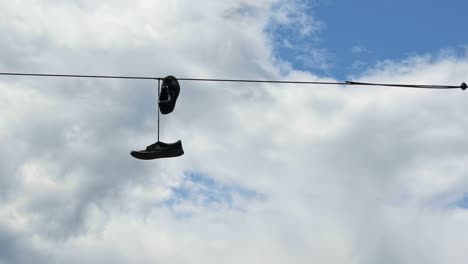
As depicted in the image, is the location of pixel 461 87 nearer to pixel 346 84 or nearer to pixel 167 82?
pixel 346 84

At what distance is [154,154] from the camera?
844 inches

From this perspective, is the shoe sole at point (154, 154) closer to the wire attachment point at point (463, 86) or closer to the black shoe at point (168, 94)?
the black shoe at point (168, 94)

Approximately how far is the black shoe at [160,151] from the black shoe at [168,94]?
1168 millimetres

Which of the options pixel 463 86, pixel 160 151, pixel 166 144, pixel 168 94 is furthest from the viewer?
pixel 168 94

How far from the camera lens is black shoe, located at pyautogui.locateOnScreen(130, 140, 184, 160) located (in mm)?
21328

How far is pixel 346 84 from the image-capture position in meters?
17.8

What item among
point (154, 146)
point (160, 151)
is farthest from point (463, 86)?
point (154, 146)

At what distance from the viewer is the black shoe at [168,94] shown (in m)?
22.2

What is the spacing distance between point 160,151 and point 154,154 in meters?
0.23

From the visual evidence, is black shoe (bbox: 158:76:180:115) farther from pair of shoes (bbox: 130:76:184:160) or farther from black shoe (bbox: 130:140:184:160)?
black shoe (bbox: 130:140:184:160)

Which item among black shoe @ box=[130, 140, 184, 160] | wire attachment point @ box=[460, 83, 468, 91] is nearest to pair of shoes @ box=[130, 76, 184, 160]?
black shoe @ box=[130, 140, 184, 160]

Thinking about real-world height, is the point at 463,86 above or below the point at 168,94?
above

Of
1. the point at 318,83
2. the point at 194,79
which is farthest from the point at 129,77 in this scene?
the point at 318,83

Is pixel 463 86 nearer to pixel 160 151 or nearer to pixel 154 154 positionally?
pixel 160 151
